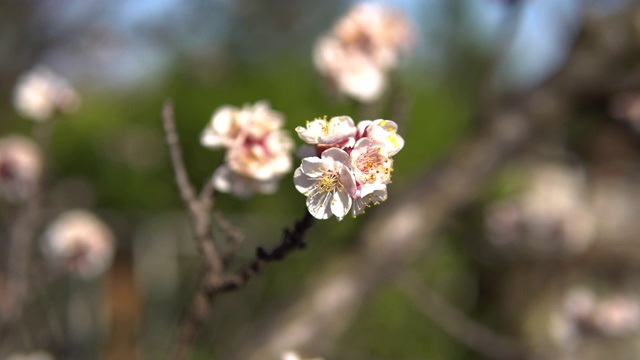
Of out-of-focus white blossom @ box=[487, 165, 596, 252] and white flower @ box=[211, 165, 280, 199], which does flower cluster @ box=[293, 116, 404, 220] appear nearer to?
white flower @ box=[211, 165, 280, 199]

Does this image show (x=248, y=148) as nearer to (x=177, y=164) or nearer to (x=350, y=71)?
(x=177, y=164)

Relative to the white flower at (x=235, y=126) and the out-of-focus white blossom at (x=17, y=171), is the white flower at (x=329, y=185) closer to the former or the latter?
the white flower at (x=235, y=126)

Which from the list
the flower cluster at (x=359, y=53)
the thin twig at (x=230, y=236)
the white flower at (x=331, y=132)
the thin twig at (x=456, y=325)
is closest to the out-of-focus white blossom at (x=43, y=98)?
the flower cluster at (x=359, y=53)

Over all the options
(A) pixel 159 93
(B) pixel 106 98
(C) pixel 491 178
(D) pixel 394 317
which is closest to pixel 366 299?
(C) pixel 491 178

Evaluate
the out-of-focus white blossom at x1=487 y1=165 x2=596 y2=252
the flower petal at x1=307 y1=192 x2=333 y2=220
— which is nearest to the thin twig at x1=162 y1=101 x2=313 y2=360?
the flower petal at x1=307 y1=192 x2=333 y2=220

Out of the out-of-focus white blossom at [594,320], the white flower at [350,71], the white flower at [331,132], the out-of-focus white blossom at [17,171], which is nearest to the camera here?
the white flower at [331,132]

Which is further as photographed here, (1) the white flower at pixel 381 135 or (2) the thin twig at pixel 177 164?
(2) the thin twig at pixel 177 164

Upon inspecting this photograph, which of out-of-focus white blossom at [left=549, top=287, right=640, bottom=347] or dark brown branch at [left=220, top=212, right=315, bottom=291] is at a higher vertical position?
out-of-focus white blossom at [left=549, top=287, right=640, bottom=347]
